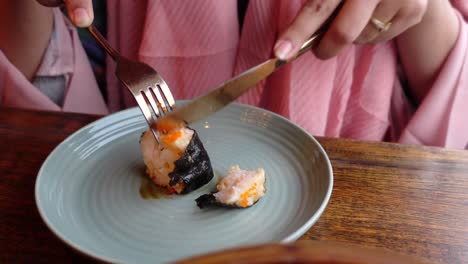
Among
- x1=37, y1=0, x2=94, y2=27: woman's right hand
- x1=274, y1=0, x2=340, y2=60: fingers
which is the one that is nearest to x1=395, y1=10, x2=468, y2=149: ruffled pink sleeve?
x1=274, y1=0, x2=340, y2=60: fingers

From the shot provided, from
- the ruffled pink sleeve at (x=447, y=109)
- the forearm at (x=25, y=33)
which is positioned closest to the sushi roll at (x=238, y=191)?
the ruffled pink sleeve at (x=447, y=109)

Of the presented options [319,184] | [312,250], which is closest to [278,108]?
[319,184]

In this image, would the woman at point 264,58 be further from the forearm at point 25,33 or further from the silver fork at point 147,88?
the silver fork at point 147,88

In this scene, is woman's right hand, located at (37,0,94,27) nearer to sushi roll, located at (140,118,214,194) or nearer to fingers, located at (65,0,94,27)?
fingers, located at (65,0,94,27)

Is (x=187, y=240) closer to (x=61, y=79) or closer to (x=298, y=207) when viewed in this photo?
(x=298, y=207)

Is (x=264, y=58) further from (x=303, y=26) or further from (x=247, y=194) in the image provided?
(x=247, y=194)

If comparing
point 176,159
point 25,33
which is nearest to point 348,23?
point 176,159
